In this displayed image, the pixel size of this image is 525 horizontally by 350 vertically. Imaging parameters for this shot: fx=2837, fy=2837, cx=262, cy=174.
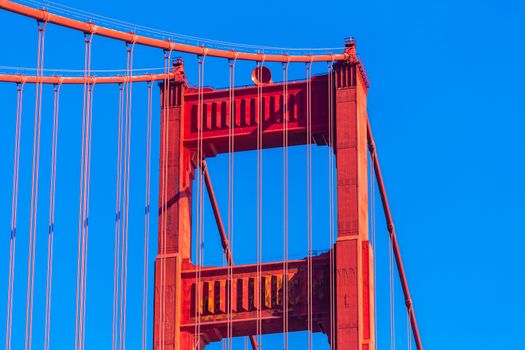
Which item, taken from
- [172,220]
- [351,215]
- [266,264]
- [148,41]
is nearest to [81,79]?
[148,41]

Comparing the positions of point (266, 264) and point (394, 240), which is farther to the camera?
point (394, 240)

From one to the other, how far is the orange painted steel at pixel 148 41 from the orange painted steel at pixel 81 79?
153 centimetres

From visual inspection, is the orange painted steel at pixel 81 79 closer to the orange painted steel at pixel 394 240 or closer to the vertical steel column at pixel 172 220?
the vertical steel column at pixel 172 220

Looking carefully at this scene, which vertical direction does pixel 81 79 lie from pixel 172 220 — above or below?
above

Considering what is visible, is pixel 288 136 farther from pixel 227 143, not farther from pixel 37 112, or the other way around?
pixel 37 112

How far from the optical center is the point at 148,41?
8425 centimetres

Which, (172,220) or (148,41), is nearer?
(148,41)

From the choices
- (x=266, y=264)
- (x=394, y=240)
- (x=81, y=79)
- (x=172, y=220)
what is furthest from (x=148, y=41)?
(x=394, y=240)

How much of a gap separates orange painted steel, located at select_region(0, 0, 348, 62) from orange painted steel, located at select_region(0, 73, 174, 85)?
1529 mm

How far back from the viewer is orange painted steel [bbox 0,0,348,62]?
250 ft

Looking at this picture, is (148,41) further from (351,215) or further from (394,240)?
(394,240)

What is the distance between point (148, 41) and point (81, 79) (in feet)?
8.91

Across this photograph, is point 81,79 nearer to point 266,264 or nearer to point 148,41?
point 148,41

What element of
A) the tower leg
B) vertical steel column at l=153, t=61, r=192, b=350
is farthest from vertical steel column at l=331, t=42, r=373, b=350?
vertical steel column at l=153, t=61, r=192, b=350
